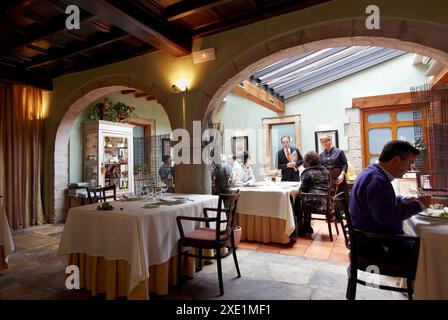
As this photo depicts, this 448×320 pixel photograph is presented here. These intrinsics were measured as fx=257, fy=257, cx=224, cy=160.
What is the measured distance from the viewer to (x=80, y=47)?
12.5 feet

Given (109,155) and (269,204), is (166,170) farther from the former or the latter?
(269,204)

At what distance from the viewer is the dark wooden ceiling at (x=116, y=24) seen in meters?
2.73

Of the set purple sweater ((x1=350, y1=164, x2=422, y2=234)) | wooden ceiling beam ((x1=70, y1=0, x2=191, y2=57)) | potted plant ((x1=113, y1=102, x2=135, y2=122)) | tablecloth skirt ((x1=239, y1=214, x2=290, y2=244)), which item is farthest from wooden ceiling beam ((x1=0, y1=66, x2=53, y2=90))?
purple sweater ((x1=350, y1=164, x2=422, y2=234))

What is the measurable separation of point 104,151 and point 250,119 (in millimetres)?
4340

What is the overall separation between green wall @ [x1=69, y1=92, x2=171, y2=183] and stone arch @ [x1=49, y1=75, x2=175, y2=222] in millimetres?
140

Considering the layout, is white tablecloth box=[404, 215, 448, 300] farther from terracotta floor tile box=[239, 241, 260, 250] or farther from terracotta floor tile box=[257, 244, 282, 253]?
terracotta floor tile box=[239, 241, 260, 250]

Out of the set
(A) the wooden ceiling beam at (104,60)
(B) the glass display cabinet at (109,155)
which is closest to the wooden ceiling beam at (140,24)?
(A) the wooden ceiling beam at (104,60)

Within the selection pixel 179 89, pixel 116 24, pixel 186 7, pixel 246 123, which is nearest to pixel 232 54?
pixel 186 7

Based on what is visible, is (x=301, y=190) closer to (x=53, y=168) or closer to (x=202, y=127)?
(x=202, y=127)

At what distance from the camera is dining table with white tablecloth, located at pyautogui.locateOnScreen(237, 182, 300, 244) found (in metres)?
3.57

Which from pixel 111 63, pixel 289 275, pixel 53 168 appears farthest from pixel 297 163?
pixel 53 168

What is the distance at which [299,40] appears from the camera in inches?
117

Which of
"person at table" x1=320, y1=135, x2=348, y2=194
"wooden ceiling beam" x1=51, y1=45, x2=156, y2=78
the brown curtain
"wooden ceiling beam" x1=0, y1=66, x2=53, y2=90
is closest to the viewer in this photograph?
"wooden ceiling beam" x1=51, y1=45, x2=156, y2=78

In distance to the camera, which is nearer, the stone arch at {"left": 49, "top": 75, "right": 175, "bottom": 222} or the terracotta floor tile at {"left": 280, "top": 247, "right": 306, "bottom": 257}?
the terracotta floor tile at {"left": 280, "top": 247, "right": 306, "bottom": 257}
